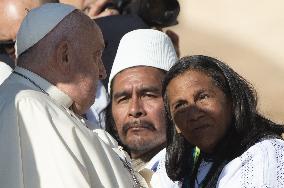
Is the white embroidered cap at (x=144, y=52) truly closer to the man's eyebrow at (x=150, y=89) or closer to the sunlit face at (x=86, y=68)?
the man's eyebrow at (x=150, y=89)

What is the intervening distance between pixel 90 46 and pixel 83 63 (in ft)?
0.30

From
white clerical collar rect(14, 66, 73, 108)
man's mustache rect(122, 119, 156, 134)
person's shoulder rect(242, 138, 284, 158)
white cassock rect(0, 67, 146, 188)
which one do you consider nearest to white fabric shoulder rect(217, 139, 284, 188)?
person's shoulder rect(242, 138, 284, 158)

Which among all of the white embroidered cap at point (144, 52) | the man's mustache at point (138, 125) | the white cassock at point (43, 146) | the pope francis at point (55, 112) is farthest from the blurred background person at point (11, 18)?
the white cassock at point (43, 146)

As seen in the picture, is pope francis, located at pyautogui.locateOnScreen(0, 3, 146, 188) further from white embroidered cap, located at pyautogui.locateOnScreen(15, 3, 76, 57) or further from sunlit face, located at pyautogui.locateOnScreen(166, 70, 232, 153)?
sunlit face, located at pyautogui.locateOnScreen(166, 70, 232, 153)

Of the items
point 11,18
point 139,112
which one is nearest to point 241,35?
point 139,112

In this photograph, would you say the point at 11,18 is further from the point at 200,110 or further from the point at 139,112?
the point at 200,110

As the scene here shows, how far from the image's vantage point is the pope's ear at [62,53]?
3.81m

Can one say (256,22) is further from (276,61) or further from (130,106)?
(130,106)

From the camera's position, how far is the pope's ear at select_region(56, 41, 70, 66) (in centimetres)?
381

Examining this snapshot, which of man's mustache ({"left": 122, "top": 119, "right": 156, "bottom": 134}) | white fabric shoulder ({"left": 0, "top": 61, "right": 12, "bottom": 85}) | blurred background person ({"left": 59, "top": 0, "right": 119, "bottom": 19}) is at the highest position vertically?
white fabric shoulder ({"left": 0, "top": 61, "right": 12, "bottom": 85})

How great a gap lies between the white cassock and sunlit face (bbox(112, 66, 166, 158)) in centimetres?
157

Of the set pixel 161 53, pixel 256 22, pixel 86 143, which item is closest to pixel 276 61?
pixel 256 22

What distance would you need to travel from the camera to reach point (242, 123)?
166 inches

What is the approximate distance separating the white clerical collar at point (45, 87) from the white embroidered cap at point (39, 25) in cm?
13
